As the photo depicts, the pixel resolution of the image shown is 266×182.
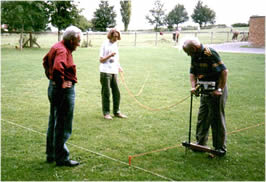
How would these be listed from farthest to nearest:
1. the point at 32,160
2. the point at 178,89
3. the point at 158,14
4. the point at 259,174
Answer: the point at 158,14 → the point at 178,89 → the point at 32,160 → the point at 259,174

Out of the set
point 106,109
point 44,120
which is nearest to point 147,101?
point 106,109

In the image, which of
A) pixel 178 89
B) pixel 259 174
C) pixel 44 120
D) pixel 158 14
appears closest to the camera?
pixel 259 174

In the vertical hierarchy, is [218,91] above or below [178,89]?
above

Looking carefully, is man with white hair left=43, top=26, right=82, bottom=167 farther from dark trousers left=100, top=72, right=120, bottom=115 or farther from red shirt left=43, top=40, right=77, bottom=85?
dark trousers left=100, top=72, right=120, bottom=115

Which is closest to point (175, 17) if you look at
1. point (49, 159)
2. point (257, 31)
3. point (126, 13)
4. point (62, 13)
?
point (126, 13)

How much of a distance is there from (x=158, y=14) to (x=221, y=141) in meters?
36.2

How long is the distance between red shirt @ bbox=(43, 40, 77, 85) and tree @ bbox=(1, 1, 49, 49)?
24545 millimetres

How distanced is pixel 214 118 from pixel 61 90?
2343 millimetres

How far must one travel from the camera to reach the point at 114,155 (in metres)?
4.55

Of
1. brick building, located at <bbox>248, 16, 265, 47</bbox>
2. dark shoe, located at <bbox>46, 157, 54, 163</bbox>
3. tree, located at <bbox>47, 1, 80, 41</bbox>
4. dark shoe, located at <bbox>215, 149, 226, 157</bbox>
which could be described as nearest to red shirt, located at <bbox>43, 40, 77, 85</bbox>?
dark shoe, located at <bbox>46, 157, 54, 163</bbox>

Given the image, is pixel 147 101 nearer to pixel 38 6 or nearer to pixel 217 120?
pixel 217 120

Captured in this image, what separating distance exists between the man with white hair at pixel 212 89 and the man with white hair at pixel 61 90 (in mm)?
1612

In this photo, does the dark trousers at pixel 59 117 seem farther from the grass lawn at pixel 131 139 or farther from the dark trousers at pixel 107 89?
the dark trousers at pixel 107 89

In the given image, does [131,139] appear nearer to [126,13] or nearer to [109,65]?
[109,65]
